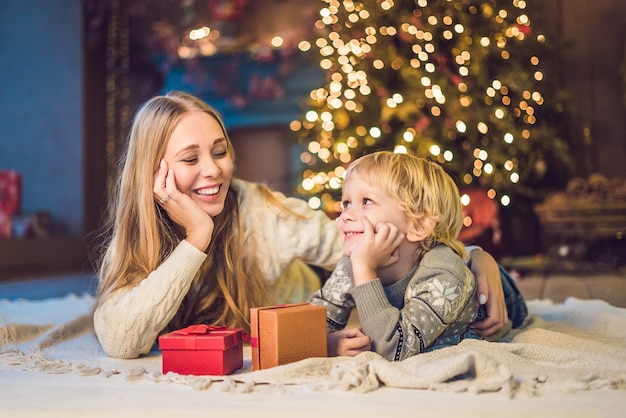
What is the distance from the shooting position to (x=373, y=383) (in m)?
1.14

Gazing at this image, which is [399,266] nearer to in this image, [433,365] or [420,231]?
[420,231]

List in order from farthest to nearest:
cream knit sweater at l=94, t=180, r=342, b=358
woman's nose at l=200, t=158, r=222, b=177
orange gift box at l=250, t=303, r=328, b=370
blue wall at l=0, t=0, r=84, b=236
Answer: blue wall at l=0, t=0, r=84, b=236 → woman's nose at l=200, t=158, r=222, b=177 → cream knit sweater at l=94, t=180, r=342, b=358 → orange gift box at l=250, t=303, r=328, b=370

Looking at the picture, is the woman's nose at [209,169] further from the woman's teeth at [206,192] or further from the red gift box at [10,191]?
the red gift box at [10,191]

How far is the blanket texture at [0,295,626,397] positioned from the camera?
1.12 metres

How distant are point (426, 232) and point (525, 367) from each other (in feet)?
1.08

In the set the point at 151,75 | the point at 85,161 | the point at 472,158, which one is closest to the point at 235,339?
the point at 472,158

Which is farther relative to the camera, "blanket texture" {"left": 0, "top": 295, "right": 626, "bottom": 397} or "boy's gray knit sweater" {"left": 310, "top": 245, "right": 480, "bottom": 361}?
"boy's gray knit sweater" {"left": 310, "top": 245, "right": 480, "bottom": 361}

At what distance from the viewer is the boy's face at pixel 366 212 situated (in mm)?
1425

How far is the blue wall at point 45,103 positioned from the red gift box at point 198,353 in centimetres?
341

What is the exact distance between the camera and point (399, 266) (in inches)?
58.5

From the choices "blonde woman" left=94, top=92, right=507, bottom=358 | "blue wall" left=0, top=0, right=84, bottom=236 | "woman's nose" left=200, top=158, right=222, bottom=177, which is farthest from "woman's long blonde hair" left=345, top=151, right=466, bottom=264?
"blue wall" left=0, top=0, right=84, bottom=236

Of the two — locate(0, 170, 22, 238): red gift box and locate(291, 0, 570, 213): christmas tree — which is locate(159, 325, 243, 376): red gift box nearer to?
locate(291, 0, 570, 213): christmas tree

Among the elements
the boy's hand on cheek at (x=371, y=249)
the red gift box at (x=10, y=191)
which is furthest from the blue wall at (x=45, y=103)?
the boy's hand on cheek at (x=371, y=249)

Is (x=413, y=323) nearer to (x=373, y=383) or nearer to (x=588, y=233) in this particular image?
(x=373, y=383)
